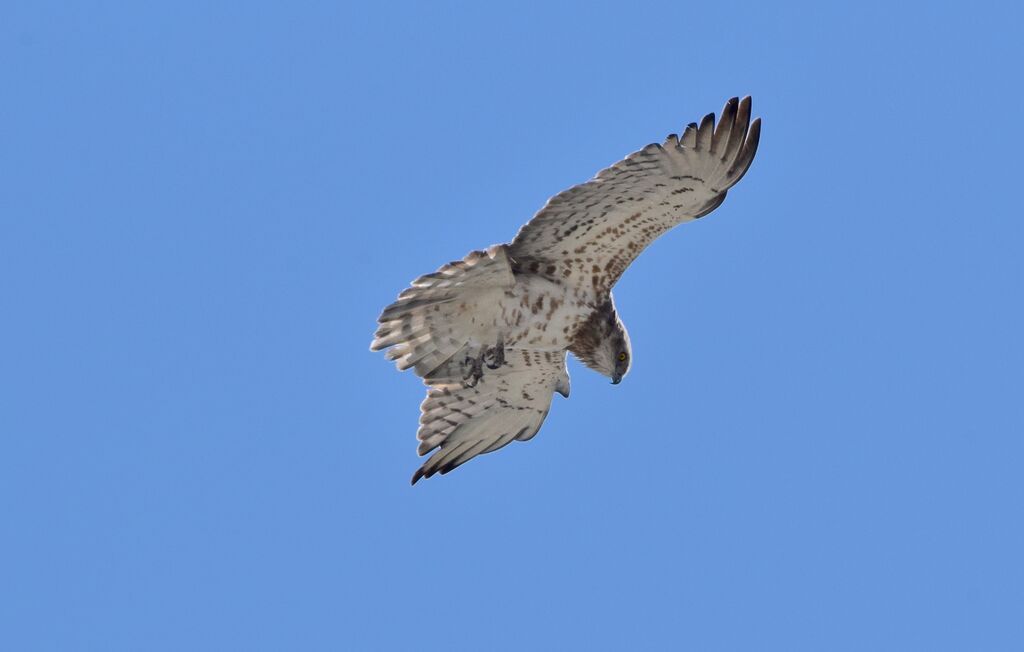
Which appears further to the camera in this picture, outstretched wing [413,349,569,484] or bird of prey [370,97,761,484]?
outstretched wing [413,349,569,484]

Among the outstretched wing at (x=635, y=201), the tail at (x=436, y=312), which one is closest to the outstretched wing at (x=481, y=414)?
the tail at (x=436, y=312)

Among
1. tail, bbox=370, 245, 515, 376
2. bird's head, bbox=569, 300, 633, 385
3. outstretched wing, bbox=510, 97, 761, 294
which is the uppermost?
outstretched wing, bbox=510, 97, 761, 294

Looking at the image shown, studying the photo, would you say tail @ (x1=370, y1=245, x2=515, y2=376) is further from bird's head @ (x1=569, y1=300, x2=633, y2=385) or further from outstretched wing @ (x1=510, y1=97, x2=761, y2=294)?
bird's head @ (x1=569, y1=300, x2=633, y2=385)

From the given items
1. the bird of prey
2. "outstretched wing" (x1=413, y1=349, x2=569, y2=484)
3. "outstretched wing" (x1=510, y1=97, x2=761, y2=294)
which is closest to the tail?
the bird of prey

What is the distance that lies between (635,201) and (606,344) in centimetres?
112

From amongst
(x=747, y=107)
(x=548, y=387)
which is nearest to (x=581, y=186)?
(x=747, y=107)

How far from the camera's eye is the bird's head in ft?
38.4

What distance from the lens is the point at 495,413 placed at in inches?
498

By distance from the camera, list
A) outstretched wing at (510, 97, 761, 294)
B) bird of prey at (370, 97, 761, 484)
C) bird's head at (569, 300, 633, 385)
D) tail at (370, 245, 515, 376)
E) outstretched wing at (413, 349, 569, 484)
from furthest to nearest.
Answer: outstretched wing at (413, 349, 569, 484), bird's head at (569, 300, 633, 385), tail at (370, 245, 515, 376), bird of prey at (370, 97, 761, 484), outstretched wing at (510, 97, 761, 294)

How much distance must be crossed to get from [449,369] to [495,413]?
52 centimetres

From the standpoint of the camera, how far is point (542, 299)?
1157cm

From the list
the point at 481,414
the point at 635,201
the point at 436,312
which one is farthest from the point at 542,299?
the point at 481,414

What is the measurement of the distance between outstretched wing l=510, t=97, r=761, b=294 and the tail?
31 centimetres

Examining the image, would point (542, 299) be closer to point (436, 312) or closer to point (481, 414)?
point (436, 312)
